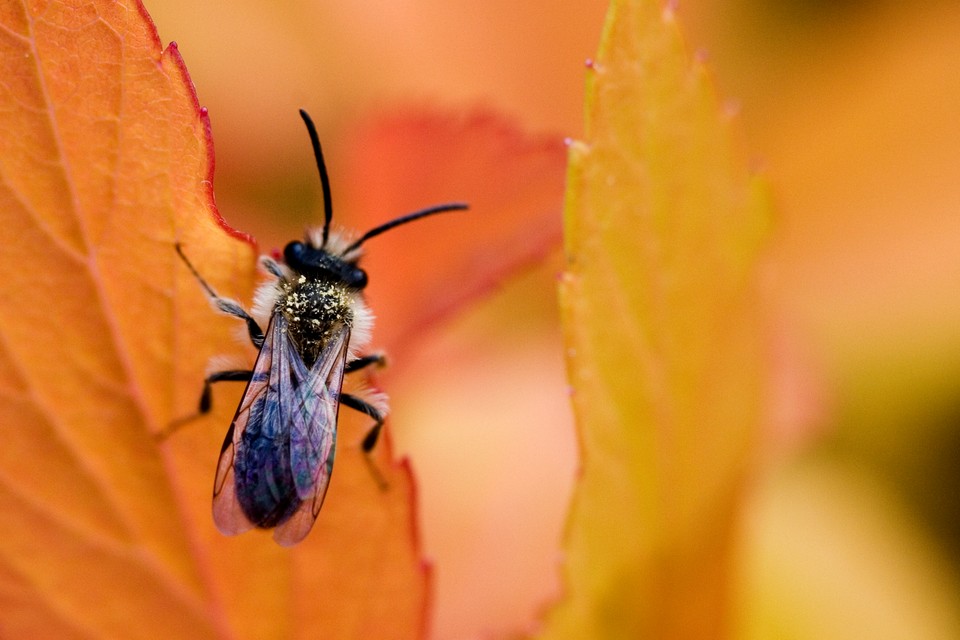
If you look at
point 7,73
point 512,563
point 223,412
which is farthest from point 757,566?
point 7,73

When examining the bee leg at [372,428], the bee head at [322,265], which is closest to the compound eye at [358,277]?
the bee head at [322,265]

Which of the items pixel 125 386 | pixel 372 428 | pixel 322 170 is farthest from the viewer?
pixel 322 170

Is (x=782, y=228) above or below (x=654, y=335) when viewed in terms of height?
above

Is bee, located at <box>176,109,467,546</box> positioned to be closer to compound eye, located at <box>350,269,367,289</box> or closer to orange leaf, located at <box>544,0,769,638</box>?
compound eye, located at <box>350,269,367,289</box>

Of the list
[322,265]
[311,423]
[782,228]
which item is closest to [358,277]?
[322,265]

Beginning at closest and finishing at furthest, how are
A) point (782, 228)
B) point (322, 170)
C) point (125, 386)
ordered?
point (125, 386)
point (322, 170)
point (782, 228)

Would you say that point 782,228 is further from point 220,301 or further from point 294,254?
point 220,301

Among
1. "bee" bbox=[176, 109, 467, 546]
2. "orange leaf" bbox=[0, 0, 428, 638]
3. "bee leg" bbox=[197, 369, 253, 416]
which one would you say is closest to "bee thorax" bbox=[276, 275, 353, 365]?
"bee" bbox=[176, 109, 467, 546]
